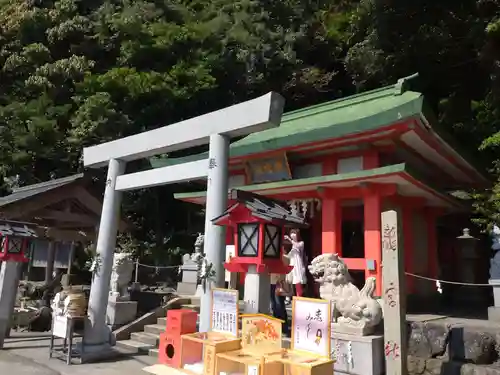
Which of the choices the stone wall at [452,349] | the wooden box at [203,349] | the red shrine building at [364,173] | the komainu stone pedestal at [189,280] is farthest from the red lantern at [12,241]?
the stone wall at [452,349]

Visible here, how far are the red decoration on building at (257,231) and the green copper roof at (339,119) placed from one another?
4.29 meters

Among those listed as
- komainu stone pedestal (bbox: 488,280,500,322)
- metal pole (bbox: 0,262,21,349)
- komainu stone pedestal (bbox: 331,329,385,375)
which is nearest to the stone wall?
komainu stone pedestal (bbox: 331,329,385,375)

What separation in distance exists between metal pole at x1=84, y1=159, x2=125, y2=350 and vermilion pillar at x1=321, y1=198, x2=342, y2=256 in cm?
495

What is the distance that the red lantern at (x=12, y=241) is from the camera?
28.5 ft

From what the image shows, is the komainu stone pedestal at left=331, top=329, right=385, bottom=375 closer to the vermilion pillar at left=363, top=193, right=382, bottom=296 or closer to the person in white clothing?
the person in white clothing

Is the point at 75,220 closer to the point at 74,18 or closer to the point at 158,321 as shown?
the point at 158,321

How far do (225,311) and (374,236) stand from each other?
206 inches

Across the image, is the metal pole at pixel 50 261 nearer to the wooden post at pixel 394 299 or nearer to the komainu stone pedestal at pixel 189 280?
the komainu stone pedestal at pixel 189 280

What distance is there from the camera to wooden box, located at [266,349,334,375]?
418cm

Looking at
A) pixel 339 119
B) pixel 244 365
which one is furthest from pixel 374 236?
pixel 244 365

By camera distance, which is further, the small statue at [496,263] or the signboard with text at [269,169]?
the signboard with text at [269,169]

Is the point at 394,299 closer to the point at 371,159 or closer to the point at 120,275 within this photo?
the point at 371,159

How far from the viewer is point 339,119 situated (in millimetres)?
12156

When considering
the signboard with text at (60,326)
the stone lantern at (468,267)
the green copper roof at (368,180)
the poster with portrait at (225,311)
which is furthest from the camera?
the stone lantern at (468,267)
